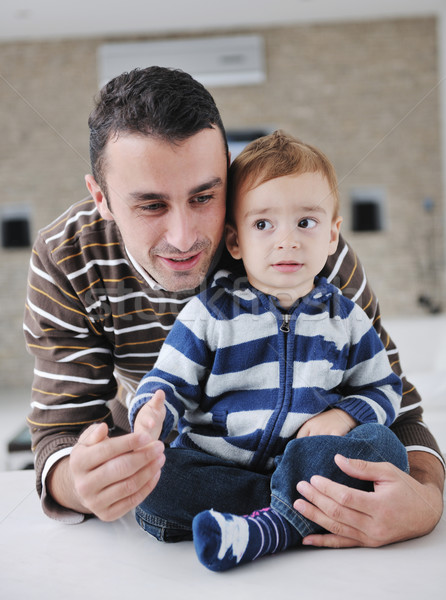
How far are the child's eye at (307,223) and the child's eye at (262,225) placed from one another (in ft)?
0.16

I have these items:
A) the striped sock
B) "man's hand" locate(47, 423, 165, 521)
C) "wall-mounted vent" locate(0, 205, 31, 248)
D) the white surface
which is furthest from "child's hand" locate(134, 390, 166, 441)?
"wall-mounted vent" locate(0, 205, 31, 248)

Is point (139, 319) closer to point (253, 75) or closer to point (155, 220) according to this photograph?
point (155, 220)

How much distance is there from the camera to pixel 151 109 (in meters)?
0.93

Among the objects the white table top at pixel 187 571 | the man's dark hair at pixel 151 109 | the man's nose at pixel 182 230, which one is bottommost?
the white table top at pixel 187 571

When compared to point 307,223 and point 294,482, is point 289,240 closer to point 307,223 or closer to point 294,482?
point 307,223

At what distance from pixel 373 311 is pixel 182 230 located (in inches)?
16.7

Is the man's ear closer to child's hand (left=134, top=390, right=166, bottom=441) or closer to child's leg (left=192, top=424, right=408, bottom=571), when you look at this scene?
child's hand (left=134, top=390, right=166, bottom=441)

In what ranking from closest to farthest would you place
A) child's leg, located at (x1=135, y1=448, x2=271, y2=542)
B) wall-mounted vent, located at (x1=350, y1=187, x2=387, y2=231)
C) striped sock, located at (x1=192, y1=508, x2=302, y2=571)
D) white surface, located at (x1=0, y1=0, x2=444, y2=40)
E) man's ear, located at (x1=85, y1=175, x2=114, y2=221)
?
striped sock, located at (x1=192, y1=508, x2=302, y2=571) < child's leg, located at (x1=135, y1=448, x2=271, y2=542) < man's ear, located at (x1=85, y1=175, x2=114, y2=221) < white surface, located at (x1=0, y1=0, x2=444, y2=40) < wall-mounted vent, located at (x1=350, y1=187, x2=387, y2=231)

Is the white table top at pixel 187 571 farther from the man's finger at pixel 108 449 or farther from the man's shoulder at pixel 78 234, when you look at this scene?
the man's shoulder at pixel 78 234

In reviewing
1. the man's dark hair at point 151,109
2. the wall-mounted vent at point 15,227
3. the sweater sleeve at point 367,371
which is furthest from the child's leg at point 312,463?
the wall-mounted vent at point 15,227

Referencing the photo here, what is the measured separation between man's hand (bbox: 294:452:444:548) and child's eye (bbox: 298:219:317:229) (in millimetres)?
342

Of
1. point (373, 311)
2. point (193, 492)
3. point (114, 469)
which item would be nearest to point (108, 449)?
point (114, 469)

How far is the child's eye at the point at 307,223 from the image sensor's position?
92 cm

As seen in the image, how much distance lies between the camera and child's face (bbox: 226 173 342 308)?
35.7 inches
